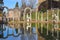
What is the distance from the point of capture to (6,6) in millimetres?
1232

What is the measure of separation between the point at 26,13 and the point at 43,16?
0.14 m

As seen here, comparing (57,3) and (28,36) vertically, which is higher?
(57,3)

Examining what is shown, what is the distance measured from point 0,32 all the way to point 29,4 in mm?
334

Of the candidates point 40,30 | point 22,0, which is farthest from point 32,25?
point 22,0

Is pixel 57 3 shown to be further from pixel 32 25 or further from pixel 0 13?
pixel 0 13

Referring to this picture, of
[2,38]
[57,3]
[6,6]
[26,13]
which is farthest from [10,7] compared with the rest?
[57,3]

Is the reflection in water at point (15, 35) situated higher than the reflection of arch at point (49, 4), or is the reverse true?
the reflection of arch at point (49, 4)

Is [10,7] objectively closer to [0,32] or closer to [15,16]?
[15,16]

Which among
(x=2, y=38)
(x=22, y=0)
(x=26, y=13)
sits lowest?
(x=2, y=38)

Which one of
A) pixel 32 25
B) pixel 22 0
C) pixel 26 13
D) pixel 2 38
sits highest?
pixel 22 0

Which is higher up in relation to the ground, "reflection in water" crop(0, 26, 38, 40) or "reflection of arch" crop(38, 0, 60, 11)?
"reflection of arch" crop(38, 0, 60, 11)

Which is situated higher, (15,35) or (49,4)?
(49,4)

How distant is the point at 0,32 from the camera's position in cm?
121

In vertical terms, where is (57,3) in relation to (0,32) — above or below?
above
